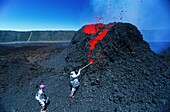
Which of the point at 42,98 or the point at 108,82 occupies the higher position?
the point at 108,82

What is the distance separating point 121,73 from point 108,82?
1.15 m

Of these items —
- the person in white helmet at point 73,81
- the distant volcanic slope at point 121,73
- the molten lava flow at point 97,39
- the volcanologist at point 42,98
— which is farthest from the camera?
the molten lava flow at point 97,39

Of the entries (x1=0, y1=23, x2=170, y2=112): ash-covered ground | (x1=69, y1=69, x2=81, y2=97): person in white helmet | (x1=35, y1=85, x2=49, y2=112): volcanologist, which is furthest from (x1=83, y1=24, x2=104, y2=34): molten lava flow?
(x1=35, y1=85, x2=49, y2=112): volcanologist

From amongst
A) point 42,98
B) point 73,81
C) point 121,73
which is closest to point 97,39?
point 121,73

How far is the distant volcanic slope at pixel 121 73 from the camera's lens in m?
9.34

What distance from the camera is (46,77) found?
13.8m

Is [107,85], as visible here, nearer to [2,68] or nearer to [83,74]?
[83,74]

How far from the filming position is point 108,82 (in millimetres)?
10336

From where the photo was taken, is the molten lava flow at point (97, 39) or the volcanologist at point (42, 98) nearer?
the volcanologist at point (42, 98)

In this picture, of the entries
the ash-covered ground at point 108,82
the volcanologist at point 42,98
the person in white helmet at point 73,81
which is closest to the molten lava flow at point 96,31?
the ash-covered ground at point 108,82

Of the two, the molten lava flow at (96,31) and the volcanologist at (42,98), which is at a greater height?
the molten lava flow at (96,31)

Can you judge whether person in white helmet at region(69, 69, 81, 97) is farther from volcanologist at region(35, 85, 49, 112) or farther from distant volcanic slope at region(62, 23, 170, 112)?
volcanologist at region(35, 85, 49, 112)

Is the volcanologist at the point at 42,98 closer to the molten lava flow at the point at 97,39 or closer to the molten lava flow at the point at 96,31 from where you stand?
the molten lava flow at the point at 96,31

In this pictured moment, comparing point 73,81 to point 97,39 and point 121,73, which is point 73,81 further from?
point 97,39
